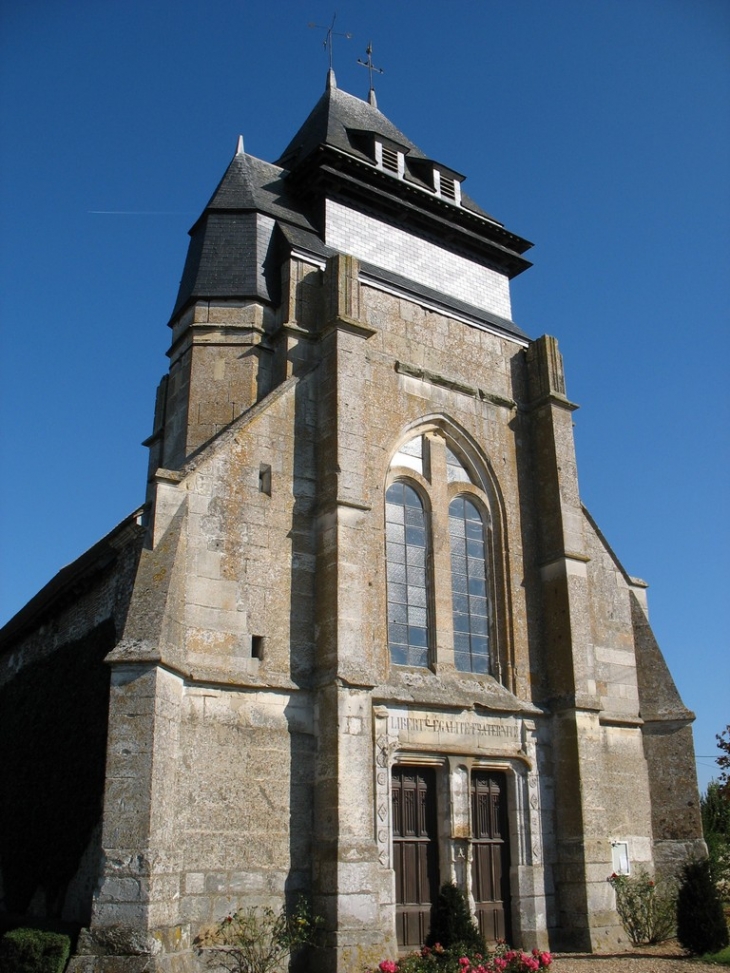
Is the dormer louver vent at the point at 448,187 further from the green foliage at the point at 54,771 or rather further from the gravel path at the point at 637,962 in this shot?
the gravel path at the point at 637,962

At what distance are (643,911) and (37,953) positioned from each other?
829 cm

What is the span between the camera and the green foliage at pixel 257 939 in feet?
32.6

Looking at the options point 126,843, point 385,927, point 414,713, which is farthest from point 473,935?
point 126,843

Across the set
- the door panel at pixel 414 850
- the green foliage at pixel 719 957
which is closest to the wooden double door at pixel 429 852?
the door panel at pixel 414 850

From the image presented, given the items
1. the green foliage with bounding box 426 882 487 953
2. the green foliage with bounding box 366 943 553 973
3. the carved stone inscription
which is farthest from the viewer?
Answer: the carved stone inscription

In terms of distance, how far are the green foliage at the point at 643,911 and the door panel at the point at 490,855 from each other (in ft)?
5.36

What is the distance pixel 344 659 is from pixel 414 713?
1.56 m

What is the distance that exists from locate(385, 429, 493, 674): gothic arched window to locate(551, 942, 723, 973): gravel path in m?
3.96

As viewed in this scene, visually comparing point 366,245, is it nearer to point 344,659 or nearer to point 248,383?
point 248,383

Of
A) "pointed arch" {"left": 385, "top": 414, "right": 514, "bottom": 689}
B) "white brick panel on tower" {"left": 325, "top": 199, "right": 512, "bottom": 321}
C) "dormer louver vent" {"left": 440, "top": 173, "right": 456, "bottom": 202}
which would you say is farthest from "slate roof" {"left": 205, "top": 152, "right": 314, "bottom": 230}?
"pointed arch" {"left": 385, "top": 414, "right": 514, "bottom": 689}

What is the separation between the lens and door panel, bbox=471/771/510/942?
1240 cm

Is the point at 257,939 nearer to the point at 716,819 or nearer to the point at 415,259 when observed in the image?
the point at 415,259

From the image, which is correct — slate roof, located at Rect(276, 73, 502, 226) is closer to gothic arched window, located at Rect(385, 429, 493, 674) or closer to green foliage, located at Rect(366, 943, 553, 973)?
gothic arched window, located at Rect(385, 429, 493, 674)

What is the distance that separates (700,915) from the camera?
1160cm
